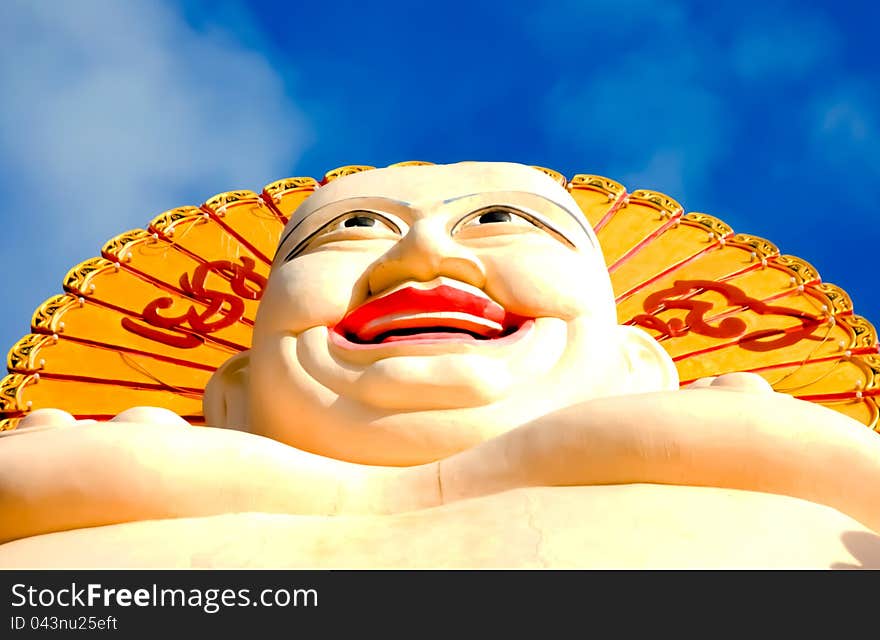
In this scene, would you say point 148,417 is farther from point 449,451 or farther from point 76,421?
point 449,451

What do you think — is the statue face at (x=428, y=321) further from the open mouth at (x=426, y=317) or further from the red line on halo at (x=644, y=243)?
the red line on halo at (x=644, y=243)

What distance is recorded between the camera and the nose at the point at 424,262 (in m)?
5.48

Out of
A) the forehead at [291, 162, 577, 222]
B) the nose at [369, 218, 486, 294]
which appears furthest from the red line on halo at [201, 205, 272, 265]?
the nose at [369, 218, 486, 294]

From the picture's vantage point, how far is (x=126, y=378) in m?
7.67

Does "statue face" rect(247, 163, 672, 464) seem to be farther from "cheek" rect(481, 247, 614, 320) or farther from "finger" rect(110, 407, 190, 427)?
"finger" rect(110, 407, 190, 427)

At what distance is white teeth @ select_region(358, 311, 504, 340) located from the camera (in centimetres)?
539

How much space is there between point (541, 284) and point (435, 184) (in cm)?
86

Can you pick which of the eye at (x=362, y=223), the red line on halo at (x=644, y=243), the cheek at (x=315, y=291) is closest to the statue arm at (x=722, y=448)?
the cheek at (x=315, y=291)

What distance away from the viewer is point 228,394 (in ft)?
19.9

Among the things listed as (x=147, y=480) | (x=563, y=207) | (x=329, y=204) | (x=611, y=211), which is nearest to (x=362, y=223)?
(x=329, y=204)

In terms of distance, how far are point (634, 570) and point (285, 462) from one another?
1331mm

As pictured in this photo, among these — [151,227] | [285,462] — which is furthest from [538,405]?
[151,227]

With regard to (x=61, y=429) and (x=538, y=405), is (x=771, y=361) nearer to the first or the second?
(x=538, y=405)

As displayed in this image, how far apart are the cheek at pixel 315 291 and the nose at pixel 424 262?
0.32 ft
